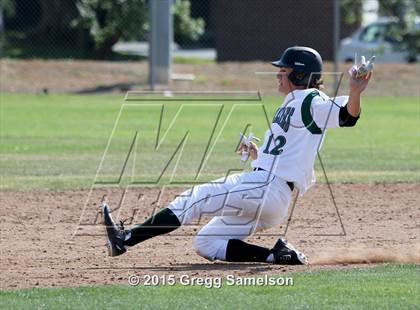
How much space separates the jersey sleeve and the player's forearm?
97mm

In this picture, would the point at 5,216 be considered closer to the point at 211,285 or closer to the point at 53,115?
the point at 211,285

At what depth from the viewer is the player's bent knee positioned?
305 inches

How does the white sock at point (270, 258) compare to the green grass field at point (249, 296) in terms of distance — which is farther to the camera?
the white sock at point (270, 258)

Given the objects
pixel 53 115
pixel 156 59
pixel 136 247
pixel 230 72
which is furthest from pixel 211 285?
pixel 230 72

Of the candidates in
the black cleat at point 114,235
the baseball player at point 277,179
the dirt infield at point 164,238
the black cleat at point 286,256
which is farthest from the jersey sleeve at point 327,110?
the black cleat at point 114,235

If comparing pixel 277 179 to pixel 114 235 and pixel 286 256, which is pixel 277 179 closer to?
pixel 286 256

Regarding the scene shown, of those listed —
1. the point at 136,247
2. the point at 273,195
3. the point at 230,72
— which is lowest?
the point at 230,72

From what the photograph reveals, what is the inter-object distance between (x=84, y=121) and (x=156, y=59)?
496 cm

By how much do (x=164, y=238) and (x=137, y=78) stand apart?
16.0 metres

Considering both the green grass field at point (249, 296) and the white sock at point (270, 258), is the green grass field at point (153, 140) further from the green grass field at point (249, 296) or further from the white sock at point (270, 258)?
the green grass field at point (249, 296)

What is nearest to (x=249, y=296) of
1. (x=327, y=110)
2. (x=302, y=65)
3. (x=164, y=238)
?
(x=327, y=110)

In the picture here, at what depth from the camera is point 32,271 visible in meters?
7.51

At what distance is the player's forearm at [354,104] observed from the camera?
7099 mm

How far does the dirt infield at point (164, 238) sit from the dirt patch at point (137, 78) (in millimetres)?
11944
